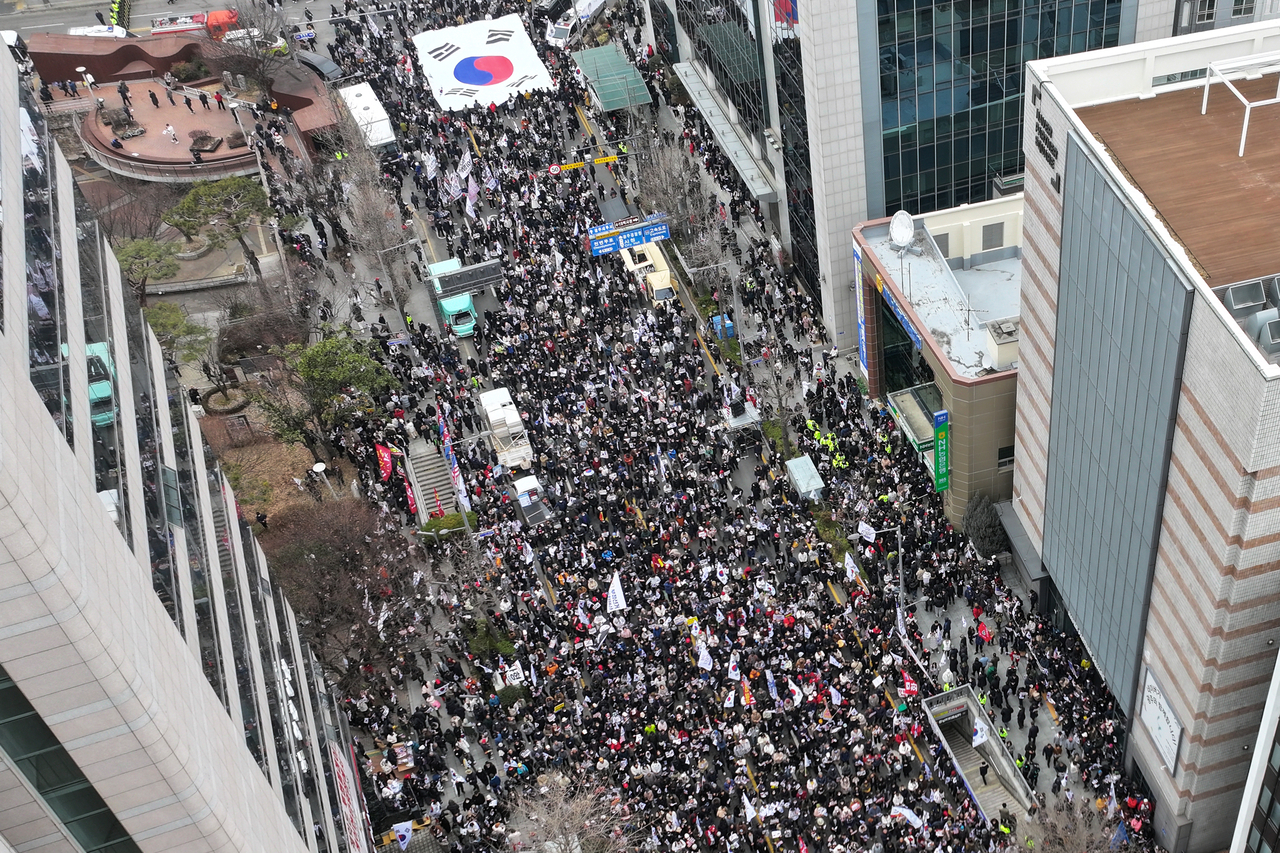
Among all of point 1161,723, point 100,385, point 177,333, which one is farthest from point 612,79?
point 100,385

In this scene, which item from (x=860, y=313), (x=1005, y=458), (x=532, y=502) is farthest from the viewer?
(x=860, y=313)

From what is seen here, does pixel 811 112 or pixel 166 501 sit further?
pixel 811 112

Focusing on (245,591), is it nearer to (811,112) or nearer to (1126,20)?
(811,112)

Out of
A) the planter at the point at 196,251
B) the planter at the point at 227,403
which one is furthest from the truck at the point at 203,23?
the planter at the point at 227,403

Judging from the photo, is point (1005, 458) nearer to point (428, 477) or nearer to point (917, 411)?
point (917, 411)

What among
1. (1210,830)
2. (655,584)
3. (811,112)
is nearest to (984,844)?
(1210,830)

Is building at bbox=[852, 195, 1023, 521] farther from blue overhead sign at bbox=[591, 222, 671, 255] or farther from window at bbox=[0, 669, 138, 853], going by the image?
window at bbox=[0, 669, 138, 853]

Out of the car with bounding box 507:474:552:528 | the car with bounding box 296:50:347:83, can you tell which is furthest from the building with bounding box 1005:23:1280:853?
the car with bounding box 296:50:347:83
